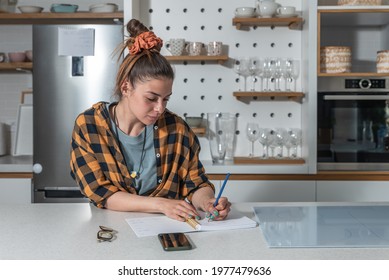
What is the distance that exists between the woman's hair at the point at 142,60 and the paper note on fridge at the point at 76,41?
1.44m

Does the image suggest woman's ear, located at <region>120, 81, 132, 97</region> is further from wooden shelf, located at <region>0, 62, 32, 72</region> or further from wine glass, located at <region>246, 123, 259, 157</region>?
wooden shelf, located at <region>0, 62, 32, 72</region>

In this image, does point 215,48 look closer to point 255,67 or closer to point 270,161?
point 255,67

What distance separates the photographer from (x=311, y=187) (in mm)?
3234

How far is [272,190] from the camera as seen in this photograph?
3232mm

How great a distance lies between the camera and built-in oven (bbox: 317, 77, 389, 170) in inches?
130

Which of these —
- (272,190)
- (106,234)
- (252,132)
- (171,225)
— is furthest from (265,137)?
(106,234)

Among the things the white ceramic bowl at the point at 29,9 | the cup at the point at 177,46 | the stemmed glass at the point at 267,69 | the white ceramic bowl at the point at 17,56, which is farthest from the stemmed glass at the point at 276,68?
the white ceramic bowl at the point at 17,56

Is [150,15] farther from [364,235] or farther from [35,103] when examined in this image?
[364,235]

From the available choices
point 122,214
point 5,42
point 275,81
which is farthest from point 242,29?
point 122,214

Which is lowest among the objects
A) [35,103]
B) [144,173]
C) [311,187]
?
[311,187]

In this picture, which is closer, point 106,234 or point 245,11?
point 106,234

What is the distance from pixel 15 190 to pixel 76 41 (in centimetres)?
98

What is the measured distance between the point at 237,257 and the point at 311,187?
206cm
